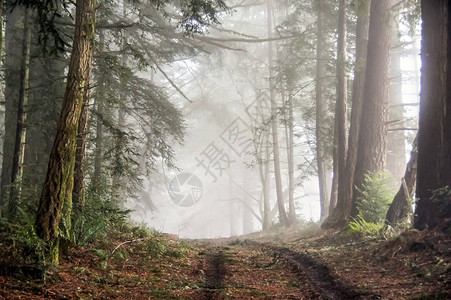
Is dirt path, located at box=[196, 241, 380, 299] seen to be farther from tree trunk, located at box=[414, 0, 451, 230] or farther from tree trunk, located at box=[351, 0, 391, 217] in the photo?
tree trunk, located at box=[351, 0, 391, 217]

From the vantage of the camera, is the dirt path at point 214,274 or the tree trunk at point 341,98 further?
the tree trunk at point 341,98

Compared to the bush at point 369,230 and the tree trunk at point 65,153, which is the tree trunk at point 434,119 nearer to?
the bush at point 369,230

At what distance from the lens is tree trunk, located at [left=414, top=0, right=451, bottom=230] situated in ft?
24.1

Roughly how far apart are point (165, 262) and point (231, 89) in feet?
111

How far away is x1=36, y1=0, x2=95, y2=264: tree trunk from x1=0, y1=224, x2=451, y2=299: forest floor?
22.4 inches

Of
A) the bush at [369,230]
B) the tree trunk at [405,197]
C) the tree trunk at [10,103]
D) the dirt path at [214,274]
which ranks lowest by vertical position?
the dirt path at [214,274]

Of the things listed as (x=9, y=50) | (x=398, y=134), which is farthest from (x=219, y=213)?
(x=9, y=50)

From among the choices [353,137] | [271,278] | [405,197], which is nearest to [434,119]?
[405,197]

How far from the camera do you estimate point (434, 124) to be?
24.9ft

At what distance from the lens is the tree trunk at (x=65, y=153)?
5348mm

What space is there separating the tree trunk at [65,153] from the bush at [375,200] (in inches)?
323

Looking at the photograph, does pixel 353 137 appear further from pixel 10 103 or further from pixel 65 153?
pixel 10 103

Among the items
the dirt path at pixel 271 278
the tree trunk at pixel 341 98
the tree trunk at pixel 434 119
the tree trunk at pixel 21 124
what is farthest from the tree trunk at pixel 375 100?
the tree trunk at pixel 21 124

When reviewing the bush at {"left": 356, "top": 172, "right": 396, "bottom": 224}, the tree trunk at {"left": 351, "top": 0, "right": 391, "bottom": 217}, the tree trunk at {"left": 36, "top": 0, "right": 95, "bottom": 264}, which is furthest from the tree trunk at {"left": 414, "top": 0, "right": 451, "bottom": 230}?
the tree trunk at {"left": 36, "top": 0, "right": 95, "bottom": 264}
